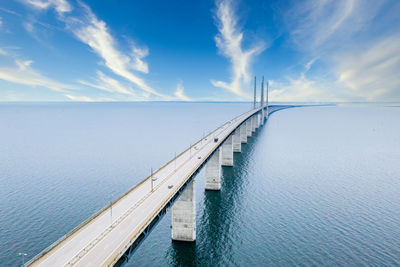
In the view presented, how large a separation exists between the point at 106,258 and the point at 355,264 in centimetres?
3663

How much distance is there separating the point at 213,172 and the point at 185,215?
23.7 metres

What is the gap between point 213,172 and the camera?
61.8 metres

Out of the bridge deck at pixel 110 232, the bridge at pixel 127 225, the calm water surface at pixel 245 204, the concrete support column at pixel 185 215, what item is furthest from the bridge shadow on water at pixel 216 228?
the bridge deck at pixel 110 232

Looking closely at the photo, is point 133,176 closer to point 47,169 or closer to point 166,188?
point 47,169

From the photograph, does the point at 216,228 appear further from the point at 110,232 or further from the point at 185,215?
the point at 110,232

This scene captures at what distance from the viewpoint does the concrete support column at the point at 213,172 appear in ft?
201

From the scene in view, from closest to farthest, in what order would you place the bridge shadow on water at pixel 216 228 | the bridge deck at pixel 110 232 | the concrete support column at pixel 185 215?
1. the bridge deck at pixel 110 232
2. the bridge shadow on water at pixel 216 228
3. the concrete support column at pixel 185 215

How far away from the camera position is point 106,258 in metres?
21.9

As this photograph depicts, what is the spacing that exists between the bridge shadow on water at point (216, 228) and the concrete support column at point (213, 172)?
194cm

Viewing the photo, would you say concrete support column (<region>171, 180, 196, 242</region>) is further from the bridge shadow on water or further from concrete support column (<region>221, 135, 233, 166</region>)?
concrete support column (<region>221, 135, 233, 166</region>)

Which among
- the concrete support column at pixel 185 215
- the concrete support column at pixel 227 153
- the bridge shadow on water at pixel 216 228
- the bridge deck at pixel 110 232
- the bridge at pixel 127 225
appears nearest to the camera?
the bridge deck at pixel 110 232

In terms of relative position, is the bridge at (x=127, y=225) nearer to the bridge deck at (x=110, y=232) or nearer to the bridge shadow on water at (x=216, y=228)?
the bridge deck at (x=110, y=232)

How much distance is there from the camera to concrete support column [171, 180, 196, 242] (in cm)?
3916

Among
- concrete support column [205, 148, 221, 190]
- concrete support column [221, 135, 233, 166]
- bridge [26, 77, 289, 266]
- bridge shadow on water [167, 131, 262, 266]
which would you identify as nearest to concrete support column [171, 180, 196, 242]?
bridge [26, 77, 289, 266]
